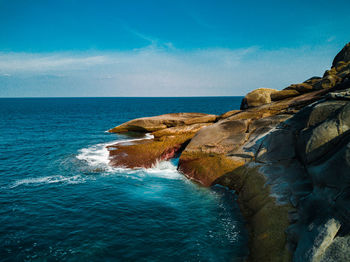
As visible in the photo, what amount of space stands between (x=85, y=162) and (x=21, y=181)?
5.84 metres

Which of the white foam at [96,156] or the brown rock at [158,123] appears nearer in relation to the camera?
the white foam at [96,156]

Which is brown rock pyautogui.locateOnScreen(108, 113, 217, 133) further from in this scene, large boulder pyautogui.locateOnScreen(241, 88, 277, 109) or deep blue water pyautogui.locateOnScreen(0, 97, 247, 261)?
deep blue water pyautogui.locateOnScreen(0, 97, 247, 261)

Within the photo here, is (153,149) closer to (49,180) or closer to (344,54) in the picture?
(49,180)

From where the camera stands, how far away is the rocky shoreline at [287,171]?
311 inches

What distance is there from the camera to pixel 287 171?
12.5m

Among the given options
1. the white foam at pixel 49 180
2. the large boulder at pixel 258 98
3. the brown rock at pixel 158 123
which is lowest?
the white foam at pixel 49 180

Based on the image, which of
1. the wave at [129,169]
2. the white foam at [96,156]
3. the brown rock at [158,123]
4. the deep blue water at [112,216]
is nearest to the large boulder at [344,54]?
the brown rock at [158,123]

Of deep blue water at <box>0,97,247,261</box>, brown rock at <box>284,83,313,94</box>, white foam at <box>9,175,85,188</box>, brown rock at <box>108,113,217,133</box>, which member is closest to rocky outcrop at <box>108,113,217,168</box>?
deep blue water at <box>0,97,247,261</box>

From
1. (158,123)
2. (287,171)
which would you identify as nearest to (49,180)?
(287,171)

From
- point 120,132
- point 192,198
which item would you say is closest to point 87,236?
point 192,198

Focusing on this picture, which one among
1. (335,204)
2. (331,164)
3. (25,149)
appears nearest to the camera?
(335,204)

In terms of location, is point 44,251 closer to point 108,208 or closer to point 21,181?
point 108,208

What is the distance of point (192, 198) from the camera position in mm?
14719

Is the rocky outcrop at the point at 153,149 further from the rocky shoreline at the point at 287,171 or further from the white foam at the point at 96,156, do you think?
the white foam at the point at 96,156
